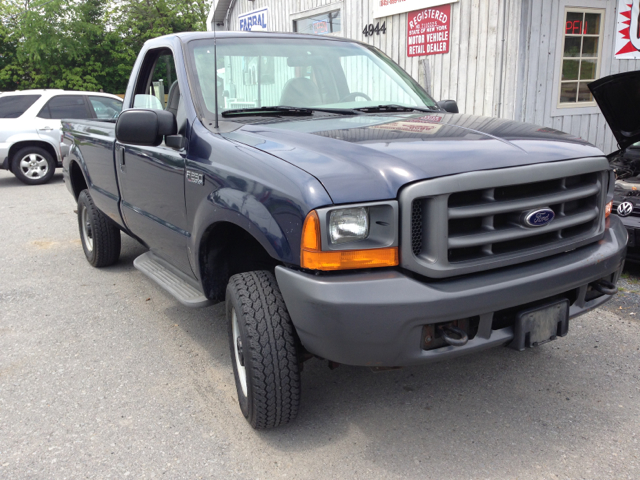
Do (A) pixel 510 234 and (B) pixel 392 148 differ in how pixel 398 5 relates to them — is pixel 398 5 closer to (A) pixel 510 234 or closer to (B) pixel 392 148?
(B) pixel 392 148

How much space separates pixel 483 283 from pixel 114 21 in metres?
29.5

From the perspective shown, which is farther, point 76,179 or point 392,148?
point 76,179

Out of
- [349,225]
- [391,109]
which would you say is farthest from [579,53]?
[349,225]

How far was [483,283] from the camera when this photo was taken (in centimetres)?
234

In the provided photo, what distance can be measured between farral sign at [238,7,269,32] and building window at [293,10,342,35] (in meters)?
1.34

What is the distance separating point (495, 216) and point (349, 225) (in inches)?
26.2

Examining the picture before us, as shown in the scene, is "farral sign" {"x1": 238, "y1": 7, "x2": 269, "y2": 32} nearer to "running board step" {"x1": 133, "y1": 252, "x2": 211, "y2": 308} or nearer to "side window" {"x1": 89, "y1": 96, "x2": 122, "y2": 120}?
"side window" {"x1": 89, "y1": 96, "x2": 122, "y2": 120}

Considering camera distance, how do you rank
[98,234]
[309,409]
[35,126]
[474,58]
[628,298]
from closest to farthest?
[309,409], [628,298], [98,234], [474,58], [35,126]

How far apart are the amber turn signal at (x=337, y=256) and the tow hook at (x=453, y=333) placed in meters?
0.35

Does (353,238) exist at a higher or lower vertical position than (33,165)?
higher

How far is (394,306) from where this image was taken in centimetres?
218

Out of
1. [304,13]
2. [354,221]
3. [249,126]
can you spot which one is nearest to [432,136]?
[354,221]

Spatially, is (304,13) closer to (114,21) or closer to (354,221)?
(354,221)

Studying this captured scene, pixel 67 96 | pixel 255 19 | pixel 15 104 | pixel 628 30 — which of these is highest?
pixel 255 19
